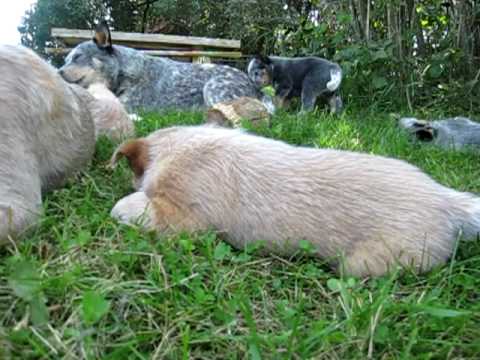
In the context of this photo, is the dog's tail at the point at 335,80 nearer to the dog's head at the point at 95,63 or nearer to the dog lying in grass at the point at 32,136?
the dog's head at the point at 95,63

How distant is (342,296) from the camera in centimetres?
181

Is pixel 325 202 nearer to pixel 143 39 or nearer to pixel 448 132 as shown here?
pixel 448 132

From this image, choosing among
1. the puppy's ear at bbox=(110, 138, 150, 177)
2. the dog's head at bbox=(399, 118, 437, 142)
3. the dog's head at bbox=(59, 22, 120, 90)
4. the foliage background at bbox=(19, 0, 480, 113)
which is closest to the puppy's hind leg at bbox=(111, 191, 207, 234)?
the puppy's ear at bbox=(110, 138, 150, 177)

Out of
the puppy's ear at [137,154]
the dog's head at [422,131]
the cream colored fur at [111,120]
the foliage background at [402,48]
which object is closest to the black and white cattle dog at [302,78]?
the foliage background at [402,48]

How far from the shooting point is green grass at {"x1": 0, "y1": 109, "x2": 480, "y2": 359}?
1.51 meters

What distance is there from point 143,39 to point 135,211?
34.1ft

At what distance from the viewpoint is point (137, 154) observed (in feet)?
8.77

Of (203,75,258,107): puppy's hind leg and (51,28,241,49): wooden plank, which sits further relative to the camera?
(51,28,241,49): wooden plank

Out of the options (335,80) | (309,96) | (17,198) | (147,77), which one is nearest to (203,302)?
(17,198)

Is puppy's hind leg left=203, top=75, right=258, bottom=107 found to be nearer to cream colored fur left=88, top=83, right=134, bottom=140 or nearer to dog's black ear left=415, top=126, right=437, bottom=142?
dog's black ear left=415, top=126, right=437, bottom=142

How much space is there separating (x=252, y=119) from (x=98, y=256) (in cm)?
328

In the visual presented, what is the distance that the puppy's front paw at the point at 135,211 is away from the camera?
2.29 metres

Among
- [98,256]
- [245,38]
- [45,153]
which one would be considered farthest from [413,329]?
[245,38]

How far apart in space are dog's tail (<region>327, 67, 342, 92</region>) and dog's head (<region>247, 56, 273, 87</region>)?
3.95 ft
